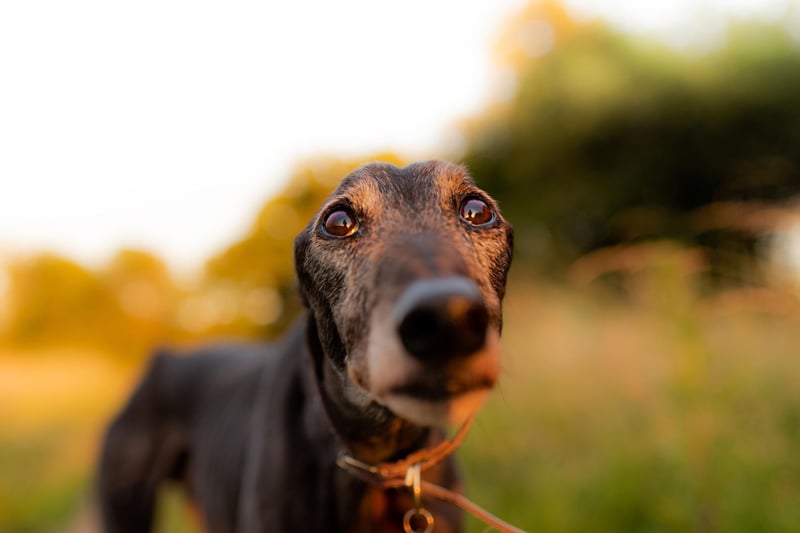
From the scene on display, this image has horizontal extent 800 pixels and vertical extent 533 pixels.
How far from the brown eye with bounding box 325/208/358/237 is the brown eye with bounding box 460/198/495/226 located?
322mm

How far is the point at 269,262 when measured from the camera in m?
5.54

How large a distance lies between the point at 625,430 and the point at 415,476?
3.34 meters

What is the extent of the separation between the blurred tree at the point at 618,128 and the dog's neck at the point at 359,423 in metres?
11.2

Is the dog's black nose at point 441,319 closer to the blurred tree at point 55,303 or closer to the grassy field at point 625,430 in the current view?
the grassy field at point 625,430

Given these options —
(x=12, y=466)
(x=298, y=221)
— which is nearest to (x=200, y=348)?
(x=298, y=221)

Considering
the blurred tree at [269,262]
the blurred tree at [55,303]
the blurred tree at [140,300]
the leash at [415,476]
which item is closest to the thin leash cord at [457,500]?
the leash at [415,476]

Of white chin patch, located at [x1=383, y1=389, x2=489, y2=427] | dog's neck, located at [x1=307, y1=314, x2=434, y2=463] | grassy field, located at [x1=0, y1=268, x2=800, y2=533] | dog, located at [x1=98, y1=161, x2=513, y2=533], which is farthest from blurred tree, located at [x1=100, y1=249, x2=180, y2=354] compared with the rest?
white chin patch, located at [x1=383, y1=389, x2=489, y2=427]

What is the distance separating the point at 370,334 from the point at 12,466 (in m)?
8.01

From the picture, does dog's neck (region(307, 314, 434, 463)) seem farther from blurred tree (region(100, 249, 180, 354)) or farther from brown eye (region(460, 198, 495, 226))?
blurred tree (region(100, 249, 180, 354))

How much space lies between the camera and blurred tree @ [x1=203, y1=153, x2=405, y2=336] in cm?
522

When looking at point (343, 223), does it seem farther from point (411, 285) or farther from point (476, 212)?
point (411, 285)

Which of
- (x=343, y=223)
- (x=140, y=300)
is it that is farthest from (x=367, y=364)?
(x=140, y=300)

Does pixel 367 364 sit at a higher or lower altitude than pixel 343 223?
lower

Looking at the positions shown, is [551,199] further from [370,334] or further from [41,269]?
[370,334]
